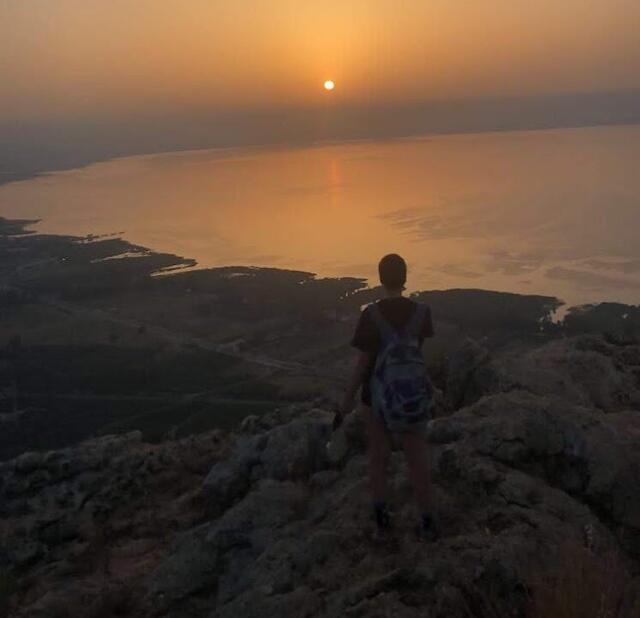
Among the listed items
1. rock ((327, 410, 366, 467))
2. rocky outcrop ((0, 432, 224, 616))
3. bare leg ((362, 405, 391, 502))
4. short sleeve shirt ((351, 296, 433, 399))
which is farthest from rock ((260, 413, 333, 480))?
short sleeve shirt ((351, 296, 433, 399))

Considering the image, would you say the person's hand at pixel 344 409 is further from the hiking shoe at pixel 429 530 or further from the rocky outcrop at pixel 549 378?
the rocky outcrop at pixel 549 378

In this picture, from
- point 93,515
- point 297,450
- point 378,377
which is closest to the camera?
point 378,377

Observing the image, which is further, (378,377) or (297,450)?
(297,450)

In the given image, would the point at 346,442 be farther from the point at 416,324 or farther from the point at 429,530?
the point at 416,324

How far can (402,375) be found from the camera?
4.79 m

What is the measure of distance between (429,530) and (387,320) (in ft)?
5.40

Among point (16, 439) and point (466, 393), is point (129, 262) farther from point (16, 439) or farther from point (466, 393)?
point (466, 393)

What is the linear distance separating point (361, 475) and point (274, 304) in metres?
55.1

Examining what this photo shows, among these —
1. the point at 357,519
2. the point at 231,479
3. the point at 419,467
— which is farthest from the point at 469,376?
the point at 419,467

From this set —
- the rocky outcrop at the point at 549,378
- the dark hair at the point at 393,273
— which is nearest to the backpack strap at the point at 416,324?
the dark hair at the point at 393,273

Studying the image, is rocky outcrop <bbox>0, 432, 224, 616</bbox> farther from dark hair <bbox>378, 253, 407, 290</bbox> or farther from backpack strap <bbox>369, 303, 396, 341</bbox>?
dark hair <bbox>378, 253, 407, 290</bbox>

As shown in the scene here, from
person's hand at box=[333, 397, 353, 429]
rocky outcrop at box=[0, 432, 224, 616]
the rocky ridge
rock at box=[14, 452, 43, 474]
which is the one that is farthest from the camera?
rock at box=[14, 452, 43, 474]

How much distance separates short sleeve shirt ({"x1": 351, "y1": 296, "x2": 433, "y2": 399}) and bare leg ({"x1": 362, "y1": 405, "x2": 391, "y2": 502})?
2.01 feet

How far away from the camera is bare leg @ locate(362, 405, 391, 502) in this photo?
17.2 feet
